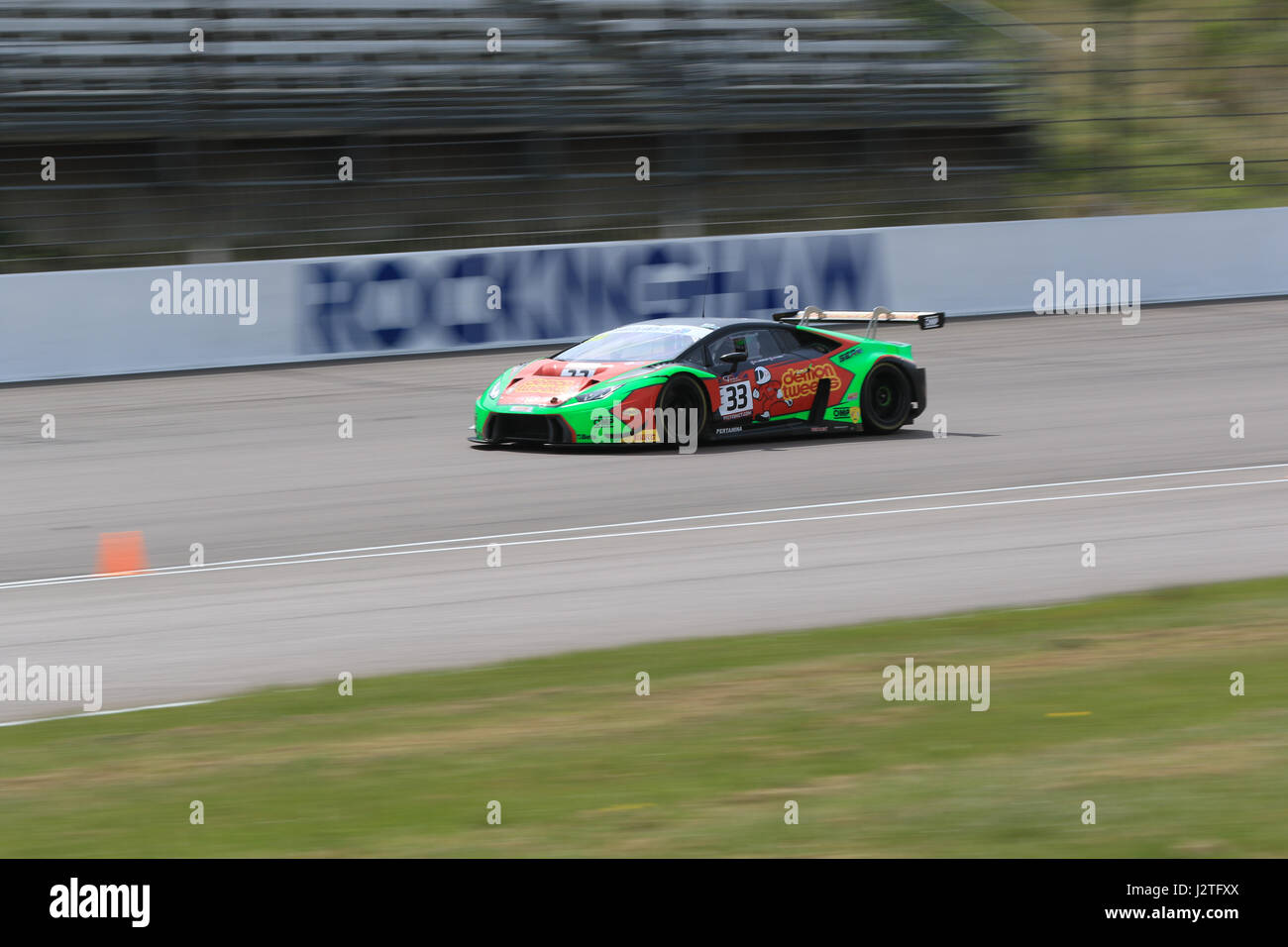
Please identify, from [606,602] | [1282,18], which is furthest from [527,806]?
[1282,18]

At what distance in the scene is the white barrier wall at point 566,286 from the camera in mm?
20406

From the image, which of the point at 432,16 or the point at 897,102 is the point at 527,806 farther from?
the point at 897,102

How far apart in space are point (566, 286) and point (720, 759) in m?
17.1

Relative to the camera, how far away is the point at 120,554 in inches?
433

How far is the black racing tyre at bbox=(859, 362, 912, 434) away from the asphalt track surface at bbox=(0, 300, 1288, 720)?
11.7 inches

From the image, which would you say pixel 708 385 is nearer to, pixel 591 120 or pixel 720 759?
pixel 720 759

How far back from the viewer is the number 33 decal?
14.8 m

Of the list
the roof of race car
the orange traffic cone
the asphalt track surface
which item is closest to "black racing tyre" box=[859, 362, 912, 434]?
the asphalt track surface

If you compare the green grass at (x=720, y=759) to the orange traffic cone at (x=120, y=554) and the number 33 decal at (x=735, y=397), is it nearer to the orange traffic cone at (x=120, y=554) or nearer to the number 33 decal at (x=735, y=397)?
the orange traffic cone at (x=120, y=554)

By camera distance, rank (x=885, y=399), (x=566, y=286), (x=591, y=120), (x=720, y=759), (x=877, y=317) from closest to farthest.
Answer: (x=720, y=759) < (x=877, y=317) < (x=885, y=399) < (x=566, y=286) < (x=591, y=120)

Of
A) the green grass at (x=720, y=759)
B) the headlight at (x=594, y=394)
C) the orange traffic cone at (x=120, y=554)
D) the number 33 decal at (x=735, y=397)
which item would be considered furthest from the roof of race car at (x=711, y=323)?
the green grass at (x=720, y=759)

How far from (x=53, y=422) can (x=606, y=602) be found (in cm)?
915

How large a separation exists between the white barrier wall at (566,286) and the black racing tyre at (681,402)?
26.9 feet

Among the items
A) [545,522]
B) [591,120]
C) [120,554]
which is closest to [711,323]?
[545,522]
